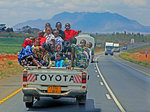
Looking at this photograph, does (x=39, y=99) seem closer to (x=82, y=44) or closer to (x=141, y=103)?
(x=82, y=44)

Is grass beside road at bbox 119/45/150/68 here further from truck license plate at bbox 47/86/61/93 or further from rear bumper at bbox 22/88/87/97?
truck license plate at bbox 47/86/61/93

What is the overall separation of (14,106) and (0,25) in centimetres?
15464

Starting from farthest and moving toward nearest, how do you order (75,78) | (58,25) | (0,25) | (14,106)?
(0,25) < (58,25) < (14,106) < (75,78)

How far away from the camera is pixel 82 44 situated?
12914 mm

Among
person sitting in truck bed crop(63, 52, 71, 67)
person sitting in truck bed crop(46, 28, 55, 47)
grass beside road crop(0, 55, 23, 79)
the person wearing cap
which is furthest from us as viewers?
grass beside road crop(0, 55, 23, 79)

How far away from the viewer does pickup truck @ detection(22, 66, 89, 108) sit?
10.9 metres

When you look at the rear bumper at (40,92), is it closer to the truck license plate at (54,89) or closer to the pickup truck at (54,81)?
the pickup truck at (54,81)

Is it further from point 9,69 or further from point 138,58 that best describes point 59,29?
point 138,58

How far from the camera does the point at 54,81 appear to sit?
10.9 meters

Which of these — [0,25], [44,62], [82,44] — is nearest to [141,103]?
[82,44]

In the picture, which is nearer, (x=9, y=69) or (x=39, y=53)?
(x=39, y=53)

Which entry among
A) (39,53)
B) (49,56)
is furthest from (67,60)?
(39,53)

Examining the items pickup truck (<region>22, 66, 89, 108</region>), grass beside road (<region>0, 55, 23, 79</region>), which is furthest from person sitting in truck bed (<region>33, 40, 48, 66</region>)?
grass beside road (<region>0, 55, 23, 79</region>)

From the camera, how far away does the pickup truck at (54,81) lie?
Result: 427 inches
